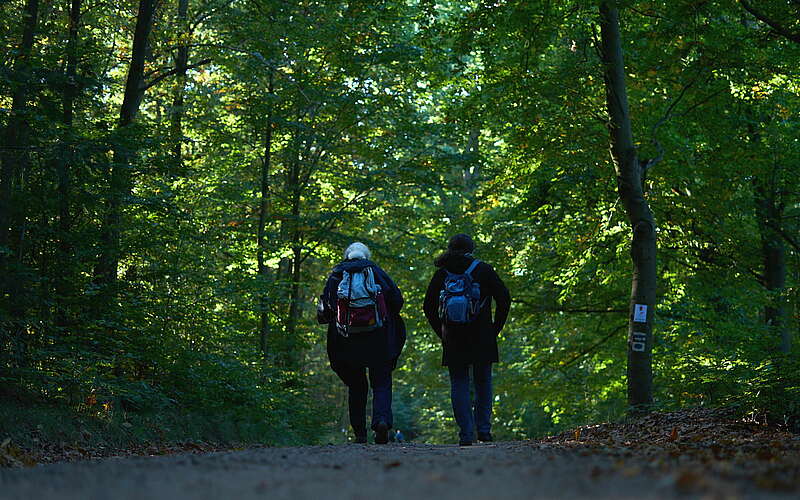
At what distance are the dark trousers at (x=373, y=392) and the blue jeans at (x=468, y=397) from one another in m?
0.73

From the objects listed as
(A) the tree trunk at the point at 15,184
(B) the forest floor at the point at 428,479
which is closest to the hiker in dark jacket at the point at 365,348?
(A) the tree trunk at the point at 15,184

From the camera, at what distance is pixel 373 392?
902 cm

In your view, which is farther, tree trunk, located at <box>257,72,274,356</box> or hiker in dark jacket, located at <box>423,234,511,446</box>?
tree trunk, located at <box>257,72,274,356</box>

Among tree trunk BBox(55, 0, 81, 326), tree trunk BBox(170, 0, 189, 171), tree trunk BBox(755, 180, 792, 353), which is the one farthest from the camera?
tree trunk BBox(170, 0, 189, 171)

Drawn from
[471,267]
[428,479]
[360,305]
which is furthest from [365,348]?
[428,479]

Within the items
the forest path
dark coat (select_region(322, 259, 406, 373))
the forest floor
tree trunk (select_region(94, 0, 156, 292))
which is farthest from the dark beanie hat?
the forest path

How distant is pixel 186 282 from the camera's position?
40.8 ft

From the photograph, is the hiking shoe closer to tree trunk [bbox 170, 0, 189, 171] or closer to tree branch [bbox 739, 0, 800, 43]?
tree branch [bbox 739, 0, 800, 43]

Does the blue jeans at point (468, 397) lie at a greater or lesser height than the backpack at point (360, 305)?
lesser

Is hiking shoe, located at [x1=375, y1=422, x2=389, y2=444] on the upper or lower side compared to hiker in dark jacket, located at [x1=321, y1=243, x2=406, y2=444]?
lower

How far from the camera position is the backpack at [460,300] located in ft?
29.2

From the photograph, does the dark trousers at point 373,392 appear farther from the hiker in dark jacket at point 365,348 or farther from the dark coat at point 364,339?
the dark coat at point 364,339

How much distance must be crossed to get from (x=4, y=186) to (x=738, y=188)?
45.1ft

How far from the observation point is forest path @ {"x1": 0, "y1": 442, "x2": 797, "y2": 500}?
3.19 meters
